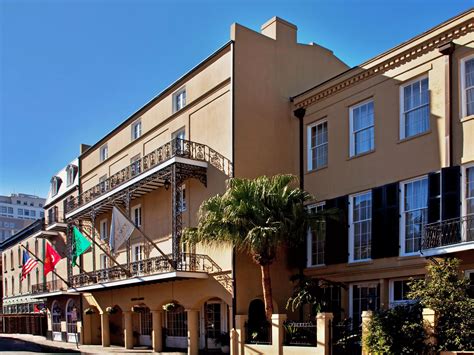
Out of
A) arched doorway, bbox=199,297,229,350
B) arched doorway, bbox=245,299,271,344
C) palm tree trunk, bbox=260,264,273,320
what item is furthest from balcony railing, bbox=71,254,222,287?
palm tree trunk, bbox=260,264,273,320

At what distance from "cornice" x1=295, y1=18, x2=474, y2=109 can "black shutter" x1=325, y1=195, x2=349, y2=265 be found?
3.72 metres

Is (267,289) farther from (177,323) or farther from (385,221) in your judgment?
(177,323)

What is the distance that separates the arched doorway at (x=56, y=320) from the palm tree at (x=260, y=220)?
22938 mm

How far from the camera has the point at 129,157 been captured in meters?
29.1

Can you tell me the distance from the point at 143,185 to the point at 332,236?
917 cm

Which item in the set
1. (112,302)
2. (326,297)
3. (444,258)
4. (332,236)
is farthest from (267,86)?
(112,302)

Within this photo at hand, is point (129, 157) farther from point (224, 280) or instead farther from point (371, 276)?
point (371, 276)

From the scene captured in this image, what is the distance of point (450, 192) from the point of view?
15.9 metres

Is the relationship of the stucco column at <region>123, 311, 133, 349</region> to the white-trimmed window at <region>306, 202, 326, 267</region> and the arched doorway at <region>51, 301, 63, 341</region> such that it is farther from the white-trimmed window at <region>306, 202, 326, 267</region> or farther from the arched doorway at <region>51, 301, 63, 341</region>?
the arched doorway at <region>51, 301, 63, 341</region>

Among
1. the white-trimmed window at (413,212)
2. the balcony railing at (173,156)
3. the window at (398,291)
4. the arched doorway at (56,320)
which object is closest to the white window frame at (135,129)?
the balcony railing at (173,156)

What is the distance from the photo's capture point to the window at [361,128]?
19.1m

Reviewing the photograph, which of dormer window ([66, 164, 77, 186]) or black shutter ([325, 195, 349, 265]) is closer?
black shutter ([325, 195, 349, 265])

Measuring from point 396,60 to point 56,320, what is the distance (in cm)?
3060

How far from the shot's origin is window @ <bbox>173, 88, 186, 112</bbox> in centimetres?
2488
